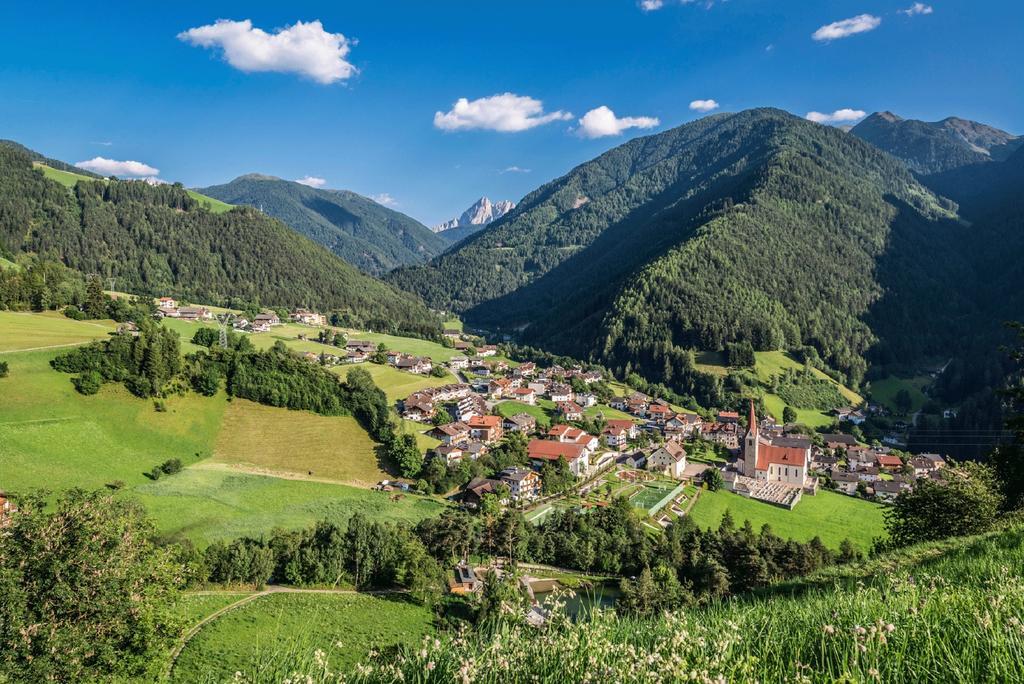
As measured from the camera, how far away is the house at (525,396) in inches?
3858

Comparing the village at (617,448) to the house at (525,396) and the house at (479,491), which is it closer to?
the house at (479,491)

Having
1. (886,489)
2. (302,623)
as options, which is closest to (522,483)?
(302,623)

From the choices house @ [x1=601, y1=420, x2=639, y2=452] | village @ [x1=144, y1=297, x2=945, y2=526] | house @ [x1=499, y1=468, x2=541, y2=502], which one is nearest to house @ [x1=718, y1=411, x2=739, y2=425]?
village @ [x1=144, y1=297, x2=945, y2=526]

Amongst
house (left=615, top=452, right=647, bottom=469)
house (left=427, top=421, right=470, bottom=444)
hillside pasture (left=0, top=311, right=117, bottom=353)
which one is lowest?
house (left=615, top=452, right=647, bottom=469)

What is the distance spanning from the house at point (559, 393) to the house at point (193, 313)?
79585 millimetres

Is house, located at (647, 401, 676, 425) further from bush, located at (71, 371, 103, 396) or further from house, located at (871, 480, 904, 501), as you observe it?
bush, located at (71, 371, 103, 396)

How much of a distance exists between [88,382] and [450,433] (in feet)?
128

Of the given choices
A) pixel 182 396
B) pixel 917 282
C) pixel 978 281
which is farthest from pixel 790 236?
pixel 182 396

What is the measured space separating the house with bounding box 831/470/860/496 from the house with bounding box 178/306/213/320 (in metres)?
124

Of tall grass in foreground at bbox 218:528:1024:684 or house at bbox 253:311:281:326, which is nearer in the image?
tall grass in foreground at bbox 218:528:1024:684

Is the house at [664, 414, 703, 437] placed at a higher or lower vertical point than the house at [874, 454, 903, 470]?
higher

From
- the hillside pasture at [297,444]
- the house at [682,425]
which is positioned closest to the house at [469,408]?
the hillside pasture at [297,444]

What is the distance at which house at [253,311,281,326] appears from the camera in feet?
421

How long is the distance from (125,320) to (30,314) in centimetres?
1066
